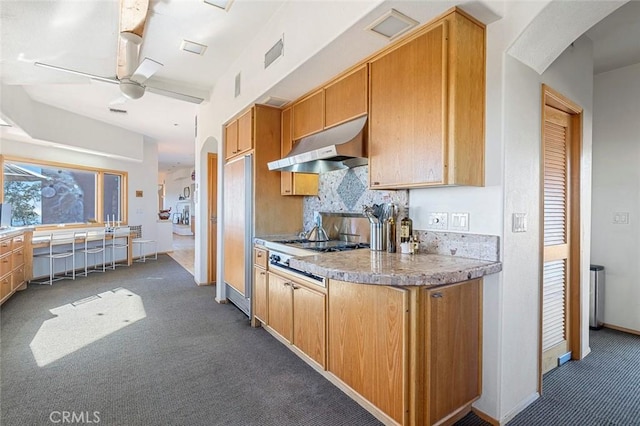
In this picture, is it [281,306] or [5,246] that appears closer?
[281,306]

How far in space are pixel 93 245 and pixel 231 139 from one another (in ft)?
15.5

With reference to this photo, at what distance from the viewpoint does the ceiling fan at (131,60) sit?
7.84 ft

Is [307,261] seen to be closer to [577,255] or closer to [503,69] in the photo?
[503,69]

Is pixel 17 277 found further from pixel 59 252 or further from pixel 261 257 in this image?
pixel 261 257

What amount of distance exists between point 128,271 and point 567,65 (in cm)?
731

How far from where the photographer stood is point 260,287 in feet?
10.3

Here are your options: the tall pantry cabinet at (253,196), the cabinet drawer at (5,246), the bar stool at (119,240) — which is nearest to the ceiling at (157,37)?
the tall pantry cabinet at (253,196)

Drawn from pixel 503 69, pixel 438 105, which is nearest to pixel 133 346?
pixel 438 105

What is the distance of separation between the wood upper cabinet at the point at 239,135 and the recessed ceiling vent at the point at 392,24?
6.19ft

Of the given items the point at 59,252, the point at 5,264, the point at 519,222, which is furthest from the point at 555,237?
the point at 59,252

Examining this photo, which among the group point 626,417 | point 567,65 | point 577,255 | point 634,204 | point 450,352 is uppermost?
point 567,65

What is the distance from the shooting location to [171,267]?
6.65 meters

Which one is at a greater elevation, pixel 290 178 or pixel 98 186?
pixel 98 186

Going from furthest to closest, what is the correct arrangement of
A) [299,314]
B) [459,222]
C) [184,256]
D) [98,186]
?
1. [184,256]
2. [98,186]
3. [299,314]
4. [459,222]
